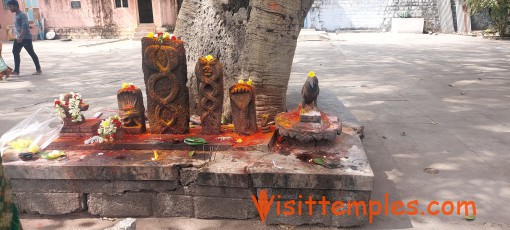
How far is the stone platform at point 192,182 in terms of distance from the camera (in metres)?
2.50

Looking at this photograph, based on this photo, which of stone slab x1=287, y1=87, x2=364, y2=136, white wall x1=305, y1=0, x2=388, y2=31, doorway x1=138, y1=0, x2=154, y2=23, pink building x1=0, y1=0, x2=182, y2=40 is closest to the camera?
stone slab x1=287, y1=87, x2=364, y2=136

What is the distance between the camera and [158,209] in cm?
272

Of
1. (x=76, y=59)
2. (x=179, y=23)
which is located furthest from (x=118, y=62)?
(x=179, y=23)

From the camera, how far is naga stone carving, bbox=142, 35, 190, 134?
2.99 metres

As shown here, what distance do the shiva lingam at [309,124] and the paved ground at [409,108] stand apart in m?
0.64

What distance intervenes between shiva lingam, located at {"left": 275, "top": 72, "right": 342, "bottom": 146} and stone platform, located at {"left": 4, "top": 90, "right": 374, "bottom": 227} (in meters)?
0.11

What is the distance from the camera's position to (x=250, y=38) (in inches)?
141

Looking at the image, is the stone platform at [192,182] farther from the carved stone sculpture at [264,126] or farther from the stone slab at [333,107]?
the stone slab at [333,107]

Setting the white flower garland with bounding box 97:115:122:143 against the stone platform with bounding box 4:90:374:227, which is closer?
the stone platform with bounding box 4:90:374:227

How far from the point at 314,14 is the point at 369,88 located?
15.0 m

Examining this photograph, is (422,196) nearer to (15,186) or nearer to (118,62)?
(15,186)

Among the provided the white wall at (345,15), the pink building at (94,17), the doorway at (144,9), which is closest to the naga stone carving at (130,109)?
the pink building at (94,17)

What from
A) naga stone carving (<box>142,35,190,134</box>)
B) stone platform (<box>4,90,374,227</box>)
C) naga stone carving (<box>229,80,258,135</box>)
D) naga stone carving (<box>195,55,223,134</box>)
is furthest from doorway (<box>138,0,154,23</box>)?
stone platform (<box>4,90,374,227</box>)

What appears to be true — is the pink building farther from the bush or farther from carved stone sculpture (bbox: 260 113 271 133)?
carved stone sculpture (bbox: 260 113 271 133)
